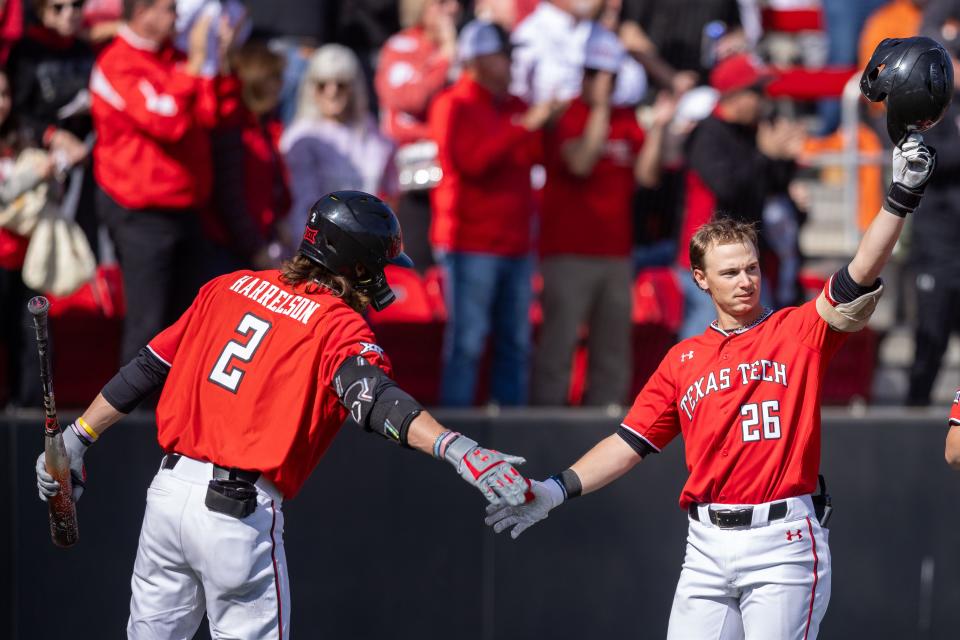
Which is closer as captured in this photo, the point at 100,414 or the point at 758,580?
the point at 758,580

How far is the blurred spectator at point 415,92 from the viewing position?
8.04 m

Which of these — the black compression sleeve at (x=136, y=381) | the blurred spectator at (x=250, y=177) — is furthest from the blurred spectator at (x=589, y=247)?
the black compression sleeve at (x=136, y=381)

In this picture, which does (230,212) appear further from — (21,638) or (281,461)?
(281,461)

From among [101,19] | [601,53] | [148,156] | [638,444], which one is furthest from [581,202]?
[638,444]

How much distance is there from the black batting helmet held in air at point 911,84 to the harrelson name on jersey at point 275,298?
73.2 inches

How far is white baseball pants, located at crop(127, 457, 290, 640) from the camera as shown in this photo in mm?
4516

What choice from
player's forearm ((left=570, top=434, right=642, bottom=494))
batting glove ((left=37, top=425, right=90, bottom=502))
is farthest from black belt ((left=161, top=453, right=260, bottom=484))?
player's forearm ((left=570, top=434, right=642, bottom=494))

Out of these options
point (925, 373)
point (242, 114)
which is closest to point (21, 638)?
point (242, 114)

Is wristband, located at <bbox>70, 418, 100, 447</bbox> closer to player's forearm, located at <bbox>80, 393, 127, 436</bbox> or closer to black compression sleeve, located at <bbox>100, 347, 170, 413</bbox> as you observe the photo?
player's forearm, located at <bbox>80, 393, 127, 436</bbox>

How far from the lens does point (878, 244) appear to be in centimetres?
425

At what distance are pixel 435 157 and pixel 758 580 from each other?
3778 mm

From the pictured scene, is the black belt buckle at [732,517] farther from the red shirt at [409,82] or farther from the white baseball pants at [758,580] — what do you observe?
the red shirt at [409,82]

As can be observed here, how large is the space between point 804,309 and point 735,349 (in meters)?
0.26

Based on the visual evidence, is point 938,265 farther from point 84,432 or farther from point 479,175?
point 84,432
